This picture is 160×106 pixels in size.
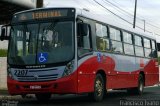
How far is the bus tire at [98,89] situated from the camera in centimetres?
1563

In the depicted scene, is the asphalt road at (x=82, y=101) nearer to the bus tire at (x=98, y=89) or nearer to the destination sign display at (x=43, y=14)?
the bus tire at (x=98, y=89)

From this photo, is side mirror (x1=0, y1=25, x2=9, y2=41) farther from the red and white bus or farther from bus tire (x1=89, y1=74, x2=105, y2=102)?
bus tire (x1=89, y1=74, x2=105, y2=102)

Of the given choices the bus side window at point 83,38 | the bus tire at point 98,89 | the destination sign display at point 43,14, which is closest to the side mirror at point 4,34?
the destination sign display at point 43,14

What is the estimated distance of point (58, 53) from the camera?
1428cm

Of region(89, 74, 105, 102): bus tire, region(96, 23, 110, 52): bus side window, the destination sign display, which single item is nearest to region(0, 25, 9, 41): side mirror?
the destination sign display

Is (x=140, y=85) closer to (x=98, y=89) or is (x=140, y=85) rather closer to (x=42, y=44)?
(x=98, y=89)

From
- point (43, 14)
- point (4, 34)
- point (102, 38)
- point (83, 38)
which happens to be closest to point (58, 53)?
point (83, 38)

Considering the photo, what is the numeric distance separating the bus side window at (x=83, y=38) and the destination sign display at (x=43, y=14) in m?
0.51

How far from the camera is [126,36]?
1934cm

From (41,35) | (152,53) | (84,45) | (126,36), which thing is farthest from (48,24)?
(152,53)

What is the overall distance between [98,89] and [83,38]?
208 centimetres

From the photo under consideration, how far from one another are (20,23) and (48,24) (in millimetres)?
1149

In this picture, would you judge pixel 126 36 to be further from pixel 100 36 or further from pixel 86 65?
pixel 86 65

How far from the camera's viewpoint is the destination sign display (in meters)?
14.7
